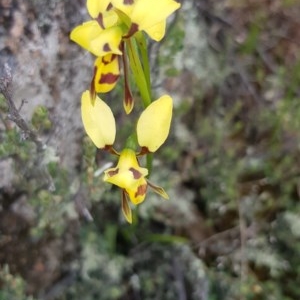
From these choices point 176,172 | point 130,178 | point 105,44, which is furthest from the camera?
point 176,172

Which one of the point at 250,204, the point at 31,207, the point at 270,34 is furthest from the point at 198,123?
the point at 31,207

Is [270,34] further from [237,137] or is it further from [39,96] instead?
[39,96]

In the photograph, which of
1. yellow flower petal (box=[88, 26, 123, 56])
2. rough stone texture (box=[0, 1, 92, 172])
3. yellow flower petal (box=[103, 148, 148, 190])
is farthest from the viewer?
rough stone texture (box=[0, 1, 92, 172])

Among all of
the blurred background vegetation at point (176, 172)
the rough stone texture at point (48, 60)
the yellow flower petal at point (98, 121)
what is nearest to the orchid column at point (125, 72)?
the yellow flower petal at point (98, 121)

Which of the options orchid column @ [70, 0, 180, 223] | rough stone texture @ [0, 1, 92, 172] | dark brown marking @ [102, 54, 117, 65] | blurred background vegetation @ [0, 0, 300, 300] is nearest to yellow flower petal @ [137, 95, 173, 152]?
orchid column @ [70, 0, 180, 223]

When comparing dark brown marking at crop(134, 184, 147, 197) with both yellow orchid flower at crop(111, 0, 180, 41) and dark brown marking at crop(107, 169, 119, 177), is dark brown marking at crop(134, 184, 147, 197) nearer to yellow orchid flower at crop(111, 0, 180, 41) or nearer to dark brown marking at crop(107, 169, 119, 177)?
dark brown marking at crop(107, 169, 119, 177)

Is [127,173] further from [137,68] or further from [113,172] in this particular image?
[137,68]

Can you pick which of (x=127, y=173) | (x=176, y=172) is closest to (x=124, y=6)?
(x=127, y=173)

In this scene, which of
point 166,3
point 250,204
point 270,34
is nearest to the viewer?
point 166,3
